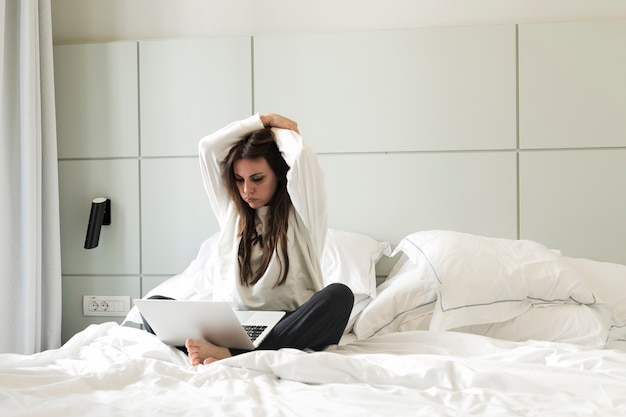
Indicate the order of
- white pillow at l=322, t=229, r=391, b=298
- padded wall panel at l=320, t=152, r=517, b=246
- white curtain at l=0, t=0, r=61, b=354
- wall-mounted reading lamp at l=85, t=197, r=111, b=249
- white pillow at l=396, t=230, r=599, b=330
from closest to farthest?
white pillow at l=396, t=230, r=599, b=330 → white pillow at l=322, t=229, r=391, b=298 → white curtain at l=0, t=0, r=61, b=354 → padded wall panel at l=320, t=152, r=517, b=246 → wall-mounted reading lamp at l=85, t=197, r=111, b=249

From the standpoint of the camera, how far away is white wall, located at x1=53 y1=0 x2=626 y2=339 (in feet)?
9.09

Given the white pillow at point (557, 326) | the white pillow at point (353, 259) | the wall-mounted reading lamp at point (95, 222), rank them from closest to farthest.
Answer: the white pillow at point (557, 326)
the white pillow at point (353, 259)
the wall-mounted reading lamp at point (95, 222)

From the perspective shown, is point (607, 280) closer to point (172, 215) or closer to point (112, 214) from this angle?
point (172, 215)

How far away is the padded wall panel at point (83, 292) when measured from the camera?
9.90 feet

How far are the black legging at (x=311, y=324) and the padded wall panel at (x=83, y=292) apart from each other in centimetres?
136

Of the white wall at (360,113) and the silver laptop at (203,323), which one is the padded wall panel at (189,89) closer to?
the white wall at (360,113)

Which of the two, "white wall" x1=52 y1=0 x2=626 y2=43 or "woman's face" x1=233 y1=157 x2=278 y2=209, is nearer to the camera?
"woman's face" x1=233 y1=157 x2=278 y2=209

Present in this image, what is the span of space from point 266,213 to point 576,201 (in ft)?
4.57

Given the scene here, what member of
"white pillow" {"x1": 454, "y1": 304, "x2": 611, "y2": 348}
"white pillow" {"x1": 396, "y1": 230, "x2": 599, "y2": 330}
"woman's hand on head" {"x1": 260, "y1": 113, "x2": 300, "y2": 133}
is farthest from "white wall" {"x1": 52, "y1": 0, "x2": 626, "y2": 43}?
"white pillow" {"x1": 454, "y1": 304, "x2": 611, "y2": 348}

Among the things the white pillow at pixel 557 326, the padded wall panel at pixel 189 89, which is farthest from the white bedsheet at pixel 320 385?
the padded wall panel at pixel 189 89

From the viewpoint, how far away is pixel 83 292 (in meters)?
3.05

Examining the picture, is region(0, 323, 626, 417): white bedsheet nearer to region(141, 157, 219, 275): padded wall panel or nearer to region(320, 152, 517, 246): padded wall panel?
region(320, 152, 517, 246): padded wall panel

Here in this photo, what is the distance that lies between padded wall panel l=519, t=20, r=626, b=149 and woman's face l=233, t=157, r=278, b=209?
1.24m

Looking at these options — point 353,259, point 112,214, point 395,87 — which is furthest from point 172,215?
point 395,87
